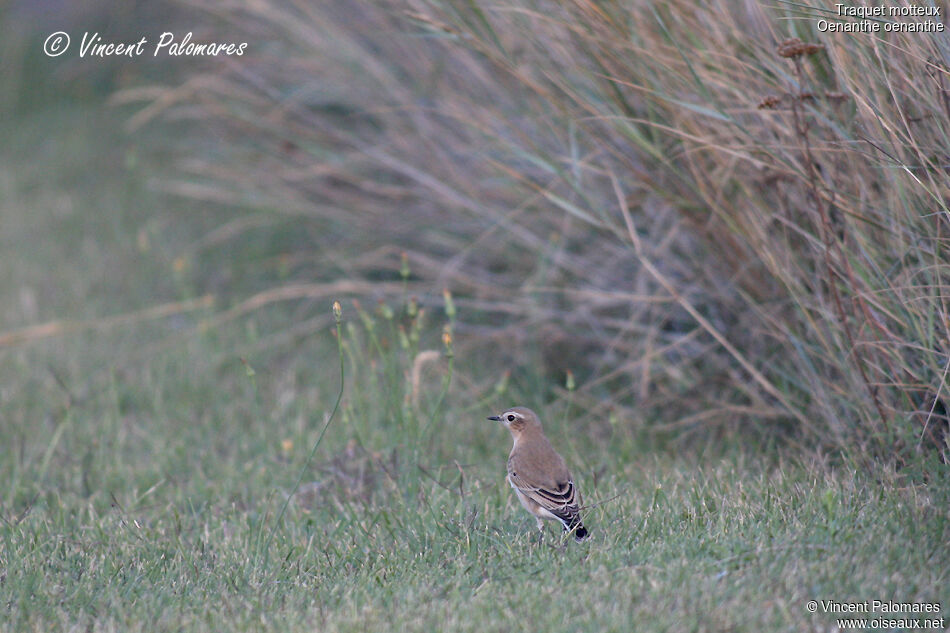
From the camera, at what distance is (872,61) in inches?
145

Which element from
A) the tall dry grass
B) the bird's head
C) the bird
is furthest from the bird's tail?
the tall dry grass

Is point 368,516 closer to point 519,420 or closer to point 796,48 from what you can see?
point 519,420

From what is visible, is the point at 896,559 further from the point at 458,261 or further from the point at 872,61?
the point at 458,261

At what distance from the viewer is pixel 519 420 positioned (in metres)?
4.17

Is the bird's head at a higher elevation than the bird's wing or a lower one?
lower

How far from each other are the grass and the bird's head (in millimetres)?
150

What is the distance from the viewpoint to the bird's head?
4137mm

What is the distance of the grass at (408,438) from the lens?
3045mm

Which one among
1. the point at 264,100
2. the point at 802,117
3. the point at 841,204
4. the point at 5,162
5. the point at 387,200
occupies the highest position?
the point at 802,117

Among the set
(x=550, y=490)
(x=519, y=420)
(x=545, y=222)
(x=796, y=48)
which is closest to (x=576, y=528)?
(x=550, y=490)

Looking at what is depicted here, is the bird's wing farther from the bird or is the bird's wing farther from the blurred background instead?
the blurred background

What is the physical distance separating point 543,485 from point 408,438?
2.49 feet

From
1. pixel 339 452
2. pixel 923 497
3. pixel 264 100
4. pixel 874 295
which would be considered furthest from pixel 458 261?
pixel 923 497

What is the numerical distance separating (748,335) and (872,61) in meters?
1.50
